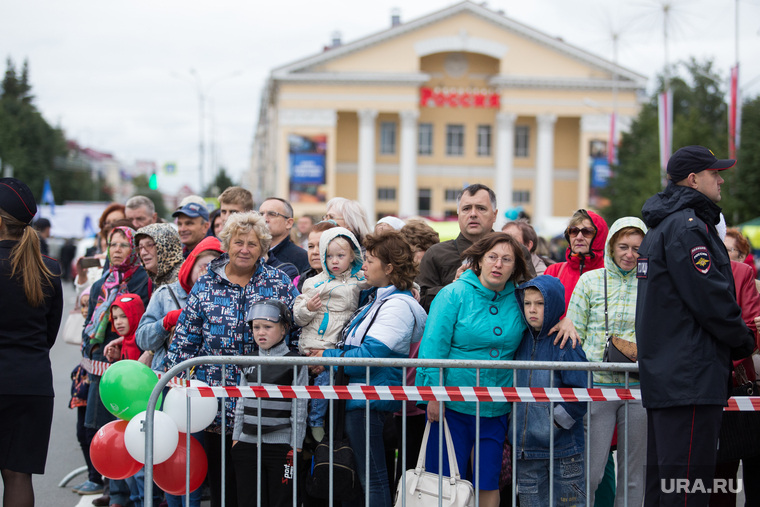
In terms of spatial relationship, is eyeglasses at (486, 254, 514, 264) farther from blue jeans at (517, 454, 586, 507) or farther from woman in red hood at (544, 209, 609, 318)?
woman in red hood at (544, 209, 609, 318)

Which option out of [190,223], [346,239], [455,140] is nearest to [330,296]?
[346,239]

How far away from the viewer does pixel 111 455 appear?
453 centimetres

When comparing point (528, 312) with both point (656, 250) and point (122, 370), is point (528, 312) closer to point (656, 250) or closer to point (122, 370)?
point (656, 250)

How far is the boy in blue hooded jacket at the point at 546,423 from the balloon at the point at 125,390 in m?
2.17

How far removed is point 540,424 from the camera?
425cm

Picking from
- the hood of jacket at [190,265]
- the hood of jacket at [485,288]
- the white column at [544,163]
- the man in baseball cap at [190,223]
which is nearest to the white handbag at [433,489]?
the hood of jacket at [485,288]

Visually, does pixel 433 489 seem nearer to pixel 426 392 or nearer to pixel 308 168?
pixel 426 392

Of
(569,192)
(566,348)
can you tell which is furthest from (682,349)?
→ (569,192)

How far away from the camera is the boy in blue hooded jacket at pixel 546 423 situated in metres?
4.26

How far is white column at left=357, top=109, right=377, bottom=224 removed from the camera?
57.3 m

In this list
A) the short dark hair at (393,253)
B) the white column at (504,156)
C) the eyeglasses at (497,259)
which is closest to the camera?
the eyeglasses at (497,259)

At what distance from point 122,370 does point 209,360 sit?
0.98m

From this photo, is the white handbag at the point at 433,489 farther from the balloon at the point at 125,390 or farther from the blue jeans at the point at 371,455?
the balloon at the point at 125,390

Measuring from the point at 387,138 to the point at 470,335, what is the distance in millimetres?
56900
